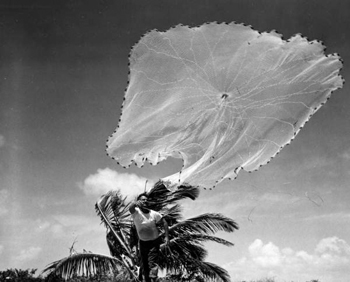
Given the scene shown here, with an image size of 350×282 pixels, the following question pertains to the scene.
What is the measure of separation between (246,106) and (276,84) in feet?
1.73

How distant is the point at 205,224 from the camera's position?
558 inches

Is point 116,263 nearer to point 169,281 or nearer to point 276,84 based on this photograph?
point 169,281

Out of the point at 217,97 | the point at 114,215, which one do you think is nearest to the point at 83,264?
the point at 114,215

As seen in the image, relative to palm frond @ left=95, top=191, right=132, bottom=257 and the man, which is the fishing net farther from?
palm frond @ left=95, top=191, right=132, bottom=257

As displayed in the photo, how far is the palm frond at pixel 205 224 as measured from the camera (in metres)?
14.0

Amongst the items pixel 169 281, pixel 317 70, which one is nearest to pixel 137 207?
pixel 169 281

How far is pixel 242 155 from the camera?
6.50 metres

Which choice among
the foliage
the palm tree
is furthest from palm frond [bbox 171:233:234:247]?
the foliage

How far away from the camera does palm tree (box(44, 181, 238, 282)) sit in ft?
43.2

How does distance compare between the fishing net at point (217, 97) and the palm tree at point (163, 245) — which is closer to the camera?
the fishing net at point (217, 97)

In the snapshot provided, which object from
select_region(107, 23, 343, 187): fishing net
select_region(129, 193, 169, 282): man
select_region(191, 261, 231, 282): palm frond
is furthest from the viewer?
select_region(191, 261, 231, 282): palm frond

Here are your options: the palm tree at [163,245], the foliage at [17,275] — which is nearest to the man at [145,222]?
the palm tree at [163,245]

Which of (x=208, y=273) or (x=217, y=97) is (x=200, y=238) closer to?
(x=208, y=273)

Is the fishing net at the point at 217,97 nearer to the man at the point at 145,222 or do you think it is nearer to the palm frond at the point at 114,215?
the man at the point at 145,222
